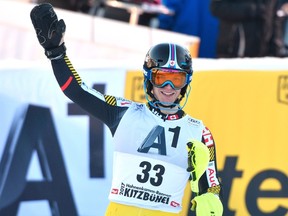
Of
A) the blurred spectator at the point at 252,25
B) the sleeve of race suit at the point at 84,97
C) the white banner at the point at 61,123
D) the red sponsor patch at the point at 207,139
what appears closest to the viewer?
the sleeve of race suit at the point at 84,97

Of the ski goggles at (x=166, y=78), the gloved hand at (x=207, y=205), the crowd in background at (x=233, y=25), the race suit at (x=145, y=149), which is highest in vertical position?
the crowd in background at (x=233, y=25)

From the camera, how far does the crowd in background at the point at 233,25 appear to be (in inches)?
403

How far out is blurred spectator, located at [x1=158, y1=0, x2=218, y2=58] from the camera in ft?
36.3

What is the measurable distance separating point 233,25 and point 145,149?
190 inches

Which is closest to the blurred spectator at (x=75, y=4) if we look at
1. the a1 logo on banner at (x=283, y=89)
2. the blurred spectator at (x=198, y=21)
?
the blurred spectator at (x=198, y=21)

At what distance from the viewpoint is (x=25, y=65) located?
8219 millimetres

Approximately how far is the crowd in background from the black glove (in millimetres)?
4623

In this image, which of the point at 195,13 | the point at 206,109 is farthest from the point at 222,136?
the point at 195,13

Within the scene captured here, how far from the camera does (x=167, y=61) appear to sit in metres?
5.95

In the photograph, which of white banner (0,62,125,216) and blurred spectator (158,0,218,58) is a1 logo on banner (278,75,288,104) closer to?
white banner (0,62,125,216)

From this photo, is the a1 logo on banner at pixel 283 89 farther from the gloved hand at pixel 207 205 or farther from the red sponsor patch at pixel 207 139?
the gloved hand at pixel 207 205

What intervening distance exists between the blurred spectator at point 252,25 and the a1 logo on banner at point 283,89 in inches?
93.0

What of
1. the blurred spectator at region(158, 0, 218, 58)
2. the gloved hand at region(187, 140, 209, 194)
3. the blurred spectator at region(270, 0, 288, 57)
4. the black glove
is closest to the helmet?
the gloved hand at region(187, 140, 209, 194)

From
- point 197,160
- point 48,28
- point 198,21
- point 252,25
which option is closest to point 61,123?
point 48,28
